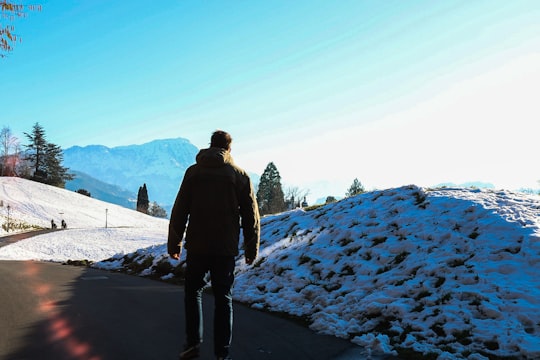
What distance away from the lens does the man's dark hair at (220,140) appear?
420 centimetres

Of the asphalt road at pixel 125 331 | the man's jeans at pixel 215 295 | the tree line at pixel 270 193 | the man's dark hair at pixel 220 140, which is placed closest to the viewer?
the man's jeans at pixel 215 295

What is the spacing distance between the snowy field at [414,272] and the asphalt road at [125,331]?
24.6 inches

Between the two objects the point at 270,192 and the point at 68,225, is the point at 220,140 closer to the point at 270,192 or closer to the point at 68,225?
the point at 68,225

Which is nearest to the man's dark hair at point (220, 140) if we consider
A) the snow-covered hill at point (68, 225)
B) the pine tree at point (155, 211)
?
the snow-covered hill at point (68, 225)

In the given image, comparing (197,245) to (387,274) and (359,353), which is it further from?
(387,274)

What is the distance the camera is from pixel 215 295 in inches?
153

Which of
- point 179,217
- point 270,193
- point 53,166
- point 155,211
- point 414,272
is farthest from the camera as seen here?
point 155,211

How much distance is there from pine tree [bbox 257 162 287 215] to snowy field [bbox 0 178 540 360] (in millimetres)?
74516

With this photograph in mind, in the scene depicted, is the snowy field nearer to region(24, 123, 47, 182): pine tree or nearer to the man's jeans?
the man's jeans

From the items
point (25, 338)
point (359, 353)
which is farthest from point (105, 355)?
point (359, 353)

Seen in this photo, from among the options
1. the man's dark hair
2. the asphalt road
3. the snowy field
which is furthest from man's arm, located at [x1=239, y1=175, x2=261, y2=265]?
the snowy field

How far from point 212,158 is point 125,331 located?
2.88 m

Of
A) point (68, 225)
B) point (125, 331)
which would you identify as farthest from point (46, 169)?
point (125, 331)

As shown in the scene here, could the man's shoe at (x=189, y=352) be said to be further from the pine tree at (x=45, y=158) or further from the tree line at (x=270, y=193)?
the pine tree at (x=45, y=158)
